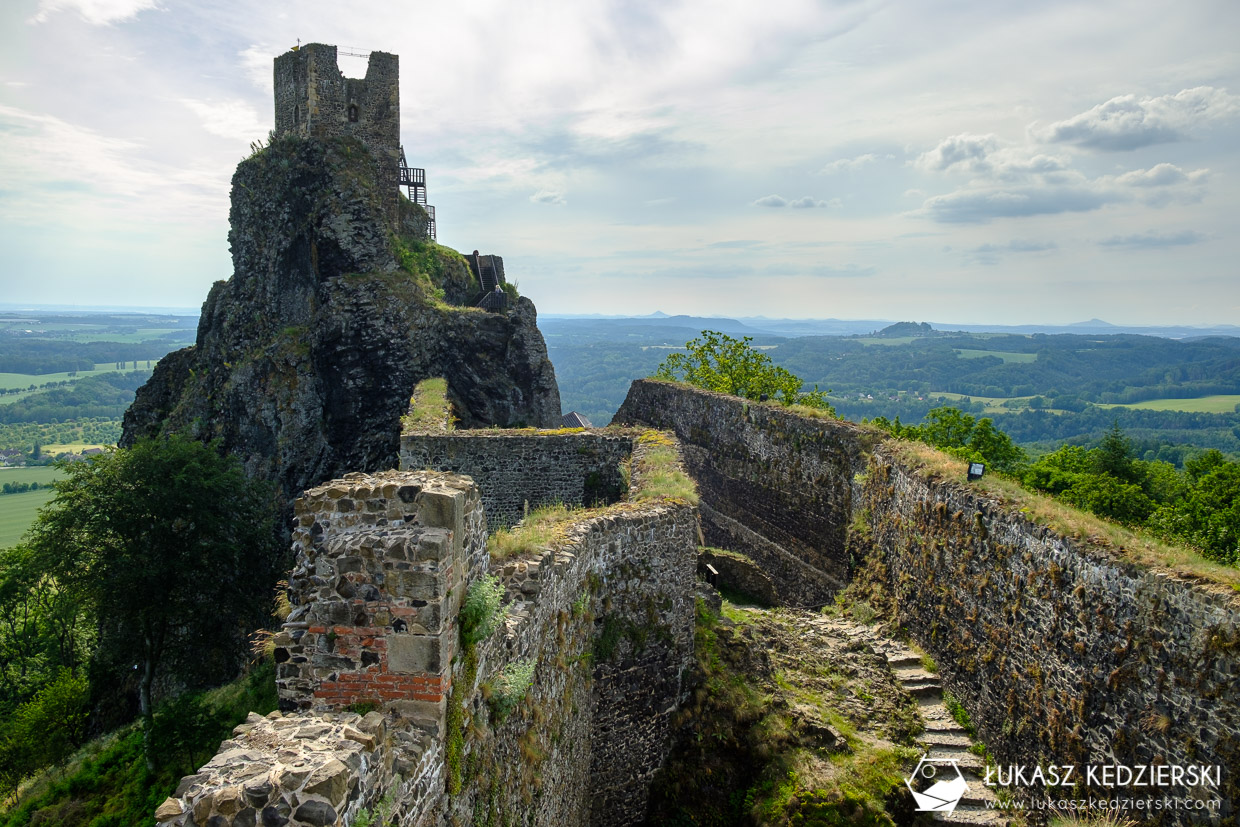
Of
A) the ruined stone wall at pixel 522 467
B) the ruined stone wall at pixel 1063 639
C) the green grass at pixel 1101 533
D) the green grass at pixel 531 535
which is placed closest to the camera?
the ruined stone wall at pixel 1063 639

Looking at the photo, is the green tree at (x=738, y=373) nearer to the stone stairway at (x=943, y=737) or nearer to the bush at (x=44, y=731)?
the stone stairway at (x=943, y=737)

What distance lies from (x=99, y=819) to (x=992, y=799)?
17148 mm

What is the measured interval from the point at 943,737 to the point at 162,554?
61.6 ft

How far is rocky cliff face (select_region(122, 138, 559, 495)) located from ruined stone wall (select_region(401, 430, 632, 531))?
12.5m

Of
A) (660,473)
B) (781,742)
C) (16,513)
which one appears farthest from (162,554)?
(16,513)

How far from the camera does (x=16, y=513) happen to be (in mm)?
111312

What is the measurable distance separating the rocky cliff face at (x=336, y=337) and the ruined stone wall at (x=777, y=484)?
11.5m

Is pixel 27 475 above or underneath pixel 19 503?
underneath

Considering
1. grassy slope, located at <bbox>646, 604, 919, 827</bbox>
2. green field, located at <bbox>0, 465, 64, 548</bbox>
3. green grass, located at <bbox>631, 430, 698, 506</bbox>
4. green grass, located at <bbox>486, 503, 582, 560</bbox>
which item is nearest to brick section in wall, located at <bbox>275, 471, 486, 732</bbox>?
green grass, located at <bbox>486, 503, 582, 560</bbox>

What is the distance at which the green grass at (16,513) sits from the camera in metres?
91.9

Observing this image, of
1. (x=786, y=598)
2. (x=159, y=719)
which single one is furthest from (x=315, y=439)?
(x=786, y=598)

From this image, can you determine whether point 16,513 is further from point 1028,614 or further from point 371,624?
point 1028,614

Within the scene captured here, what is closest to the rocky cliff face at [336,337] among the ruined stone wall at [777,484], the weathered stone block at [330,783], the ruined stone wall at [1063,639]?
the ruined stone wall at [777,484]

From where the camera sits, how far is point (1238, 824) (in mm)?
6188
